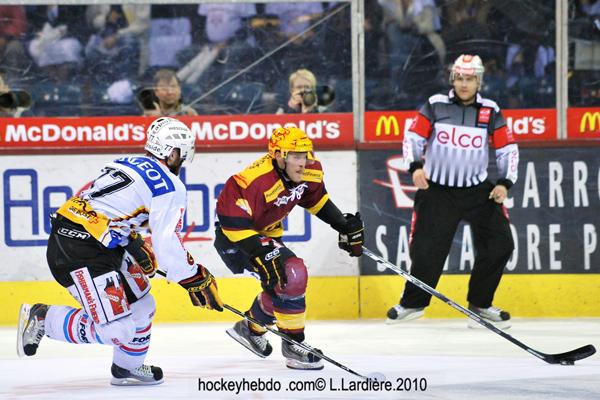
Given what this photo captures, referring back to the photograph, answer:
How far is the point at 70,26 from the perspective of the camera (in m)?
7.77

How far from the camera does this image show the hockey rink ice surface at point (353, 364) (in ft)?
16.9

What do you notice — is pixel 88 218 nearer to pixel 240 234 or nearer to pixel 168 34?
pixel 240 234

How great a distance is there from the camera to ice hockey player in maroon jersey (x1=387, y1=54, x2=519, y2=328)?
7.12 meters

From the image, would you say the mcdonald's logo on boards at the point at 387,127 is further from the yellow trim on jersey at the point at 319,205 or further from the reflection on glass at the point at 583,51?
the yellow trim on jersey at the point at 319,205

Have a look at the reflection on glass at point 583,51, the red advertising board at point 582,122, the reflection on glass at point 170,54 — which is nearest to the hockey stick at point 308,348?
the reflection on glass at point 170,54

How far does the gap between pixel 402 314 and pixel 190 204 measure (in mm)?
1382

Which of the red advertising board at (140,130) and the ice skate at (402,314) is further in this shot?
the red advertising board at (140,130)

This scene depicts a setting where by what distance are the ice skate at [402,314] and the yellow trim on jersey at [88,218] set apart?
95.6 inches

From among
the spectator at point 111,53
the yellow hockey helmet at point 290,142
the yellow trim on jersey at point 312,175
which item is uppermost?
the spectator at point 111,53

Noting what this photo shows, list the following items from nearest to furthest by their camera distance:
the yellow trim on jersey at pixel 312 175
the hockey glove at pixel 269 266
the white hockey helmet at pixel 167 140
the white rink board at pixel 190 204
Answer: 1. the white hockey helmet at pixel 167 140
2. the hockey glove at pixel 269 266
3. the yellow trim on jersey at pixel 312 175
4. the white rink board at pixel 190 204

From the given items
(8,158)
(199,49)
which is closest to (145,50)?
(199,49)

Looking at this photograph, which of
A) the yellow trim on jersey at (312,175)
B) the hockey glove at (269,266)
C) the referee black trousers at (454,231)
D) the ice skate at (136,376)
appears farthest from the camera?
the referee black trousers at (454,231)

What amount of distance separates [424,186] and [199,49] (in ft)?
5.70

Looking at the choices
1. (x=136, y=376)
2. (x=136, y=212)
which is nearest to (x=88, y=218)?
(x=136, y=212)
